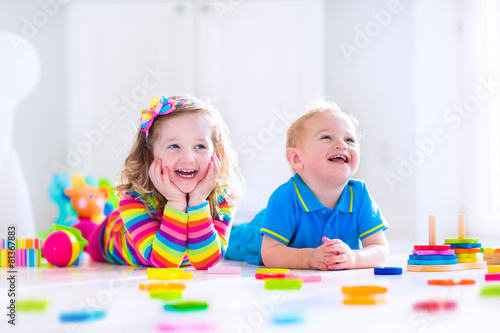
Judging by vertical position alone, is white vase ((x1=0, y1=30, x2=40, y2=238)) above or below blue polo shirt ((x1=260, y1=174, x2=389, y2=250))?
above

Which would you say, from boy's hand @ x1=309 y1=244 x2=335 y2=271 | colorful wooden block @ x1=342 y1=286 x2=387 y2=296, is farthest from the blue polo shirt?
colorful wooden block @ x1=342 y1=286 x2=387 y2=296

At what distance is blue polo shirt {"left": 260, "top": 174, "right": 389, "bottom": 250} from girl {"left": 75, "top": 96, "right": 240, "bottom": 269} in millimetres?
157

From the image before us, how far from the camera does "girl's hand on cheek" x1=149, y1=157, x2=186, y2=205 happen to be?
152 cm

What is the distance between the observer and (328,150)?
1561 mm

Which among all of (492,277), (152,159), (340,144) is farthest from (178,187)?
(492,277)

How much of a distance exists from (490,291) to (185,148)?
811mm

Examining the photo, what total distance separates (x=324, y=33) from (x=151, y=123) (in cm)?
188

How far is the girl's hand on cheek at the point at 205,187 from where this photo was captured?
5.05 ft

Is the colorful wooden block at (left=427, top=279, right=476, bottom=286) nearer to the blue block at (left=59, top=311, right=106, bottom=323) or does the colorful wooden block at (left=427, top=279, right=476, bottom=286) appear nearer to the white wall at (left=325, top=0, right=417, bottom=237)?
the blue block at (left=59, top=311, right=106, bottom=323)

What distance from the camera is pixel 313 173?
62.4 inches

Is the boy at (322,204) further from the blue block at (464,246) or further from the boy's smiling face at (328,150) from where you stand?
the blue block at (464,246)

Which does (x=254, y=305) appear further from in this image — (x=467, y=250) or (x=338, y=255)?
(x=467, y=250)

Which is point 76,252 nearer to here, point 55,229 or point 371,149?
point 55,229

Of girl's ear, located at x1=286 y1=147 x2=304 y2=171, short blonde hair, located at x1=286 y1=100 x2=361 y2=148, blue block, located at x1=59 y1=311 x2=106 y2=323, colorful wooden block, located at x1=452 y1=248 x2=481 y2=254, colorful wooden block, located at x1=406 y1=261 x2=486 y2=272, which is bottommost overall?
blue block, located at x1=59 y1=311 x2=106 y2=323
